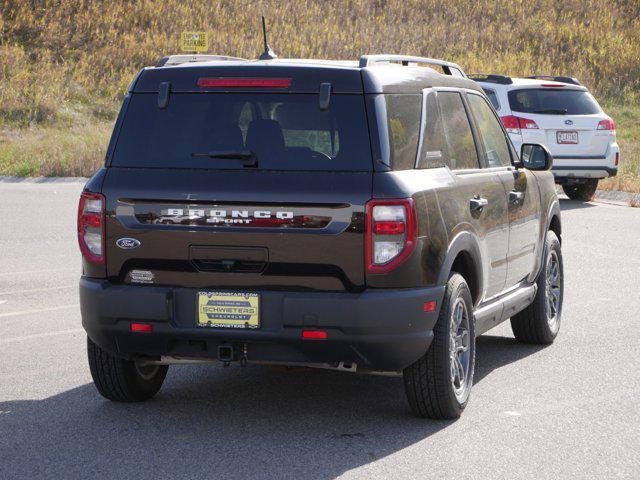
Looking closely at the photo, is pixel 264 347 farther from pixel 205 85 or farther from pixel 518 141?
pixel 518 141

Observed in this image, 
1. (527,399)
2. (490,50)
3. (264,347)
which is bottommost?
(490,50)

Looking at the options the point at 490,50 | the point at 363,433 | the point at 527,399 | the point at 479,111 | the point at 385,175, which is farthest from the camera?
the point at 490,50

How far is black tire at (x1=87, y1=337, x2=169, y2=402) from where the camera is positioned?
6.75m

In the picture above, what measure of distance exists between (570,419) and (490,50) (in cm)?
4551

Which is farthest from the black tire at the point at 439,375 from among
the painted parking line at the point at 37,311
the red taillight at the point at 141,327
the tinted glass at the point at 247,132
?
the painted parking line at the point at 37,311

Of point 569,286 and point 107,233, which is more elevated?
point 107,233

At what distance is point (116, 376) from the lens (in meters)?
6.77

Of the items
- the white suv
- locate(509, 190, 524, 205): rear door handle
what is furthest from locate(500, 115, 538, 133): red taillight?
locate(509, 190, 524, 205): rear door handle

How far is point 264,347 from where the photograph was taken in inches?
240

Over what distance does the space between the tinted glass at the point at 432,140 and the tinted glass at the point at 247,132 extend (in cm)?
49

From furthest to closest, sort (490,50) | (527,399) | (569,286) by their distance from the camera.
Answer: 1. (490,50)
2. (569,286)
3. (527,399)

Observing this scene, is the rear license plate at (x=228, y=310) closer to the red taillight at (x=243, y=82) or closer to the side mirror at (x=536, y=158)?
the red taillight at (x=243, y=82)

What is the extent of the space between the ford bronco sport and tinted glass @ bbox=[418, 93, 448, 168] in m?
0.02

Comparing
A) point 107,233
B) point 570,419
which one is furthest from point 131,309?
point 570,419
